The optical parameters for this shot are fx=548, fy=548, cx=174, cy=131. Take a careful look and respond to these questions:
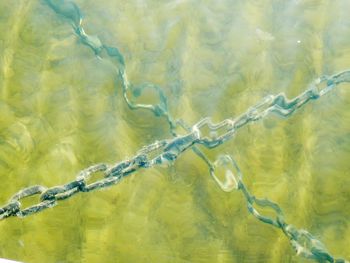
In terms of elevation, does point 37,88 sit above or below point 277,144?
above

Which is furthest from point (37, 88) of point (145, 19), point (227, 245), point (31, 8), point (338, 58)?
point (338, 58)

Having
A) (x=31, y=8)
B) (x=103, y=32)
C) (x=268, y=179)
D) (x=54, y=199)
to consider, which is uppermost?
(x=31, y=8)

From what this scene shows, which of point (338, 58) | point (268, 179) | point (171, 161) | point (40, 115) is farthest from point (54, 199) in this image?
point (338, 58)

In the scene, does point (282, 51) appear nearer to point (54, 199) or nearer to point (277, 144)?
point (277, 144)

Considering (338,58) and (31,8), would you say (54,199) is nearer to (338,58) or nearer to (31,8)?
(31,8)

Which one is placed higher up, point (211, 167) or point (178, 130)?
point (178, 130)

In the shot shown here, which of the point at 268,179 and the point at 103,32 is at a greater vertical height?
the point at 103,32
